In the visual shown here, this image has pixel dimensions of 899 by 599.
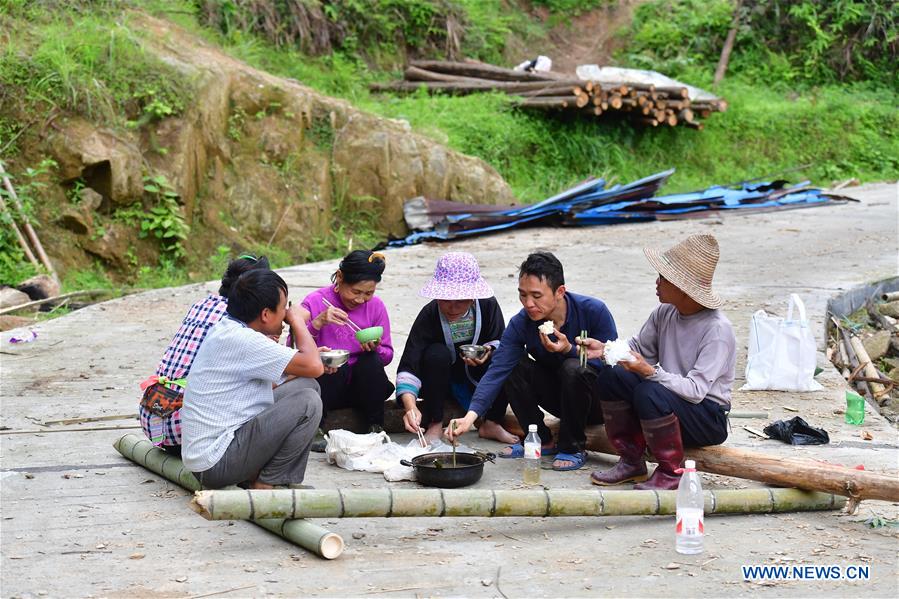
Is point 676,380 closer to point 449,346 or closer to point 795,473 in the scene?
point 795,473

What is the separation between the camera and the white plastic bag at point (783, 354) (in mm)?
6699

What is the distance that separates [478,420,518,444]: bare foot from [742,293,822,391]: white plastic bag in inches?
80.0

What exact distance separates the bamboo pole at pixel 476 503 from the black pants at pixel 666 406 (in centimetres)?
33

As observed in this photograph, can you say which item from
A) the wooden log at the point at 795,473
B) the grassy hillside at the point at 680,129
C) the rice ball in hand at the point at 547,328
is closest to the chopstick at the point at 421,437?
the rice ball in hand at the point at 547,328

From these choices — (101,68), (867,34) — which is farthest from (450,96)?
(867,34)

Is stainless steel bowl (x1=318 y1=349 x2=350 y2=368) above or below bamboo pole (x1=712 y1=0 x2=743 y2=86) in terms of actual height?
below

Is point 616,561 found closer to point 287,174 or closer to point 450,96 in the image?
point 287,174

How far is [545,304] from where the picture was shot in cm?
511

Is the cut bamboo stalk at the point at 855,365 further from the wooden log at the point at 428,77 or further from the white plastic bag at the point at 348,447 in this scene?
the wooden log at the point at 428,77

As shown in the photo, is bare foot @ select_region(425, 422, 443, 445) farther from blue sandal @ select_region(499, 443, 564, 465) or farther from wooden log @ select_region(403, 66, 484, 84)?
wooden log @ select_region(403, 66, 484, 84)

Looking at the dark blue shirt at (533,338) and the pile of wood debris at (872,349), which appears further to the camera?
the pile of wood debris at (872,349)

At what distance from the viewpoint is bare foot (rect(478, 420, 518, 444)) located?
5688 mm

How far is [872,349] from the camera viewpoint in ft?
28.6

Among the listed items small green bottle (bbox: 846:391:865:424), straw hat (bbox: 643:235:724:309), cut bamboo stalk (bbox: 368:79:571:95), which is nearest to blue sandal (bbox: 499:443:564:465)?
straw hat (bbox: 643:235:724:309)
